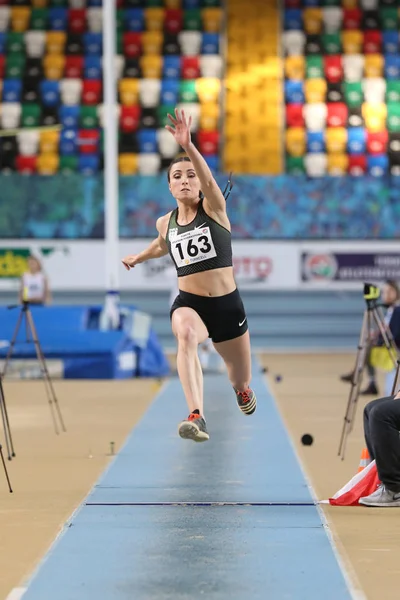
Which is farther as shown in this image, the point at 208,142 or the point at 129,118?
the point at 129,118

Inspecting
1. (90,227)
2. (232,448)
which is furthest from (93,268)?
(232,448)

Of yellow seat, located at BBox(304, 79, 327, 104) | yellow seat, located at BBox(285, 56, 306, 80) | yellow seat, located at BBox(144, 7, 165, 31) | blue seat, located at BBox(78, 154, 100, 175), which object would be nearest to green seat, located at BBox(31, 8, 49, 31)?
yellow seat, located at BBox(144, 7, 165, 31)

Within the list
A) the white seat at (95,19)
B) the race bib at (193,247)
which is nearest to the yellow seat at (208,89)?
the white seat at (95,19)

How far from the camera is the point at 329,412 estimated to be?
1304 cm

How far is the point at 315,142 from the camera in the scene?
25828 millimetres

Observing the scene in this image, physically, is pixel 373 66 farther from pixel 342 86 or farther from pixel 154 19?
pixel 154 19

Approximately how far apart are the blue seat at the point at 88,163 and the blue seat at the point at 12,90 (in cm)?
251

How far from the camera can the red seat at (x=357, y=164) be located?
83.2 ft

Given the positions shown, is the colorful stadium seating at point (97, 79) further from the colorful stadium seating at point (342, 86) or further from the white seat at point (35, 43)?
the colorful stadium seating at point (342, 86)

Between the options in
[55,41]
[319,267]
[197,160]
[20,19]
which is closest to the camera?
[197,160]

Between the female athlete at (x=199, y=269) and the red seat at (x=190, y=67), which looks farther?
the red seat at (x=190, y=67)

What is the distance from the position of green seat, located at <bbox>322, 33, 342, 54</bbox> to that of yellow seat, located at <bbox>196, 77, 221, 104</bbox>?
2.66m

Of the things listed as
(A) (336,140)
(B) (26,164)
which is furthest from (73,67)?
(A) (336,140)

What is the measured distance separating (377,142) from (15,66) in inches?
324
